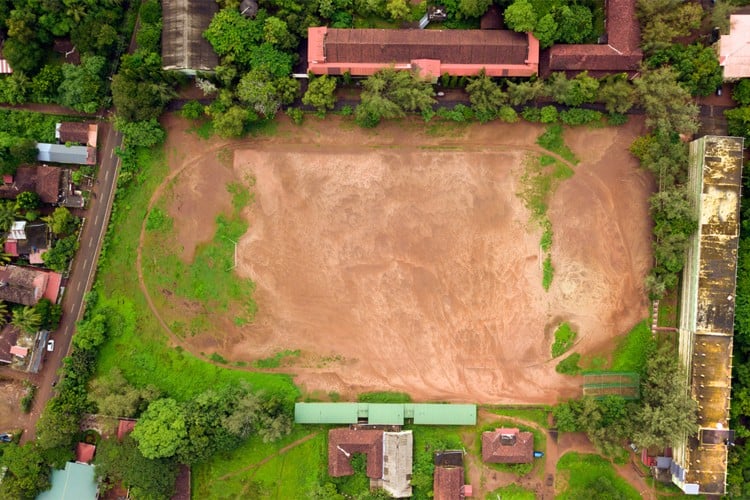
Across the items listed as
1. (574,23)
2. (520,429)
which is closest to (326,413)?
(520,429)

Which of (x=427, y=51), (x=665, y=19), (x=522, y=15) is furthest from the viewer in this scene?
(x=427, y=51)

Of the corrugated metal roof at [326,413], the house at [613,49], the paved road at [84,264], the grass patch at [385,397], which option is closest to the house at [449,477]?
the grass patch at [385,397]

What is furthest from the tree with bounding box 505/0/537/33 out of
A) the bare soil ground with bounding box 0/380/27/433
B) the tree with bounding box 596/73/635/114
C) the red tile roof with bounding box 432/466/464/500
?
the bare soil ground with bounding box 0/380/27/433

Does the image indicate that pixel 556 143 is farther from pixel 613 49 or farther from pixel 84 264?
pixel 84 264

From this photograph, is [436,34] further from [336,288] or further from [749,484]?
[749,484]

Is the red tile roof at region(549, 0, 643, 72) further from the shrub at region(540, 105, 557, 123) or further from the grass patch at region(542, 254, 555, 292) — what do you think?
the grass patch at region(542, 254, 555, 292)
